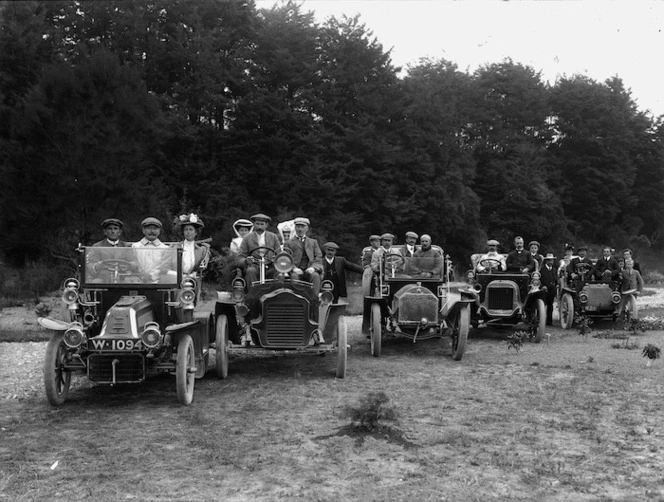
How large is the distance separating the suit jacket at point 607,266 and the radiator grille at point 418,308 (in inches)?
226

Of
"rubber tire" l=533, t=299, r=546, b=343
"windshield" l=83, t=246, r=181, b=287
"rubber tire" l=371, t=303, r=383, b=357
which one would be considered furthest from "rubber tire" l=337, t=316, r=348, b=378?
"rubber tire" l=533, t=299, r=546, b=343

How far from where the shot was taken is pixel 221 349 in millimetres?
8672

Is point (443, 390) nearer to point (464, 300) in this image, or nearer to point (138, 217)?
point (464, 300)

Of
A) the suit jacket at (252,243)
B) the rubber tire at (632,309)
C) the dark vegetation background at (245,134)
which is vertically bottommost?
the rubber tire at (632,309)

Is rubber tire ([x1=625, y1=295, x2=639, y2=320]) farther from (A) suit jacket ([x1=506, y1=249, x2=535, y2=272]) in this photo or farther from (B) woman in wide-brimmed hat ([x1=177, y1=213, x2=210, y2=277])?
(B) woman in wide-brimmed hat ([x1=177, y1=213, x2=210, y2=277])

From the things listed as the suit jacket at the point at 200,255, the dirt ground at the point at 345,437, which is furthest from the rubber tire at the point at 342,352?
the suit jacket at the point at 200,255

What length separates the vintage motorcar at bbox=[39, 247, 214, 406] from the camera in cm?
693

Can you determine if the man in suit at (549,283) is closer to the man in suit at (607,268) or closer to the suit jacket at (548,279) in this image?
the suit jacket at (548,279)

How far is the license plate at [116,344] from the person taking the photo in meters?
6.83

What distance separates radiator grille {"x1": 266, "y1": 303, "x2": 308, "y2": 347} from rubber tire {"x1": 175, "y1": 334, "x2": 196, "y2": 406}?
139 cm

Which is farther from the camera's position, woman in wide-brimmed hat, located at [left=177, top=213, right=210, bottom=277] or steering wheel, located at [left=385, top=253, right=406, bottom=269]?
steering wheel, located at [left=385, top=253, right=406, bottom=269]

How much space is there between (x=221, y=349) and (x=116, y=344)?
6.54 feet

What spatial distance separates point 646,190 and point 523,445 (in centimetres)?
4903

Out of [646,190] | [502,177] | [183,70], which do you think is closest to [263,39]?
[183,70]
